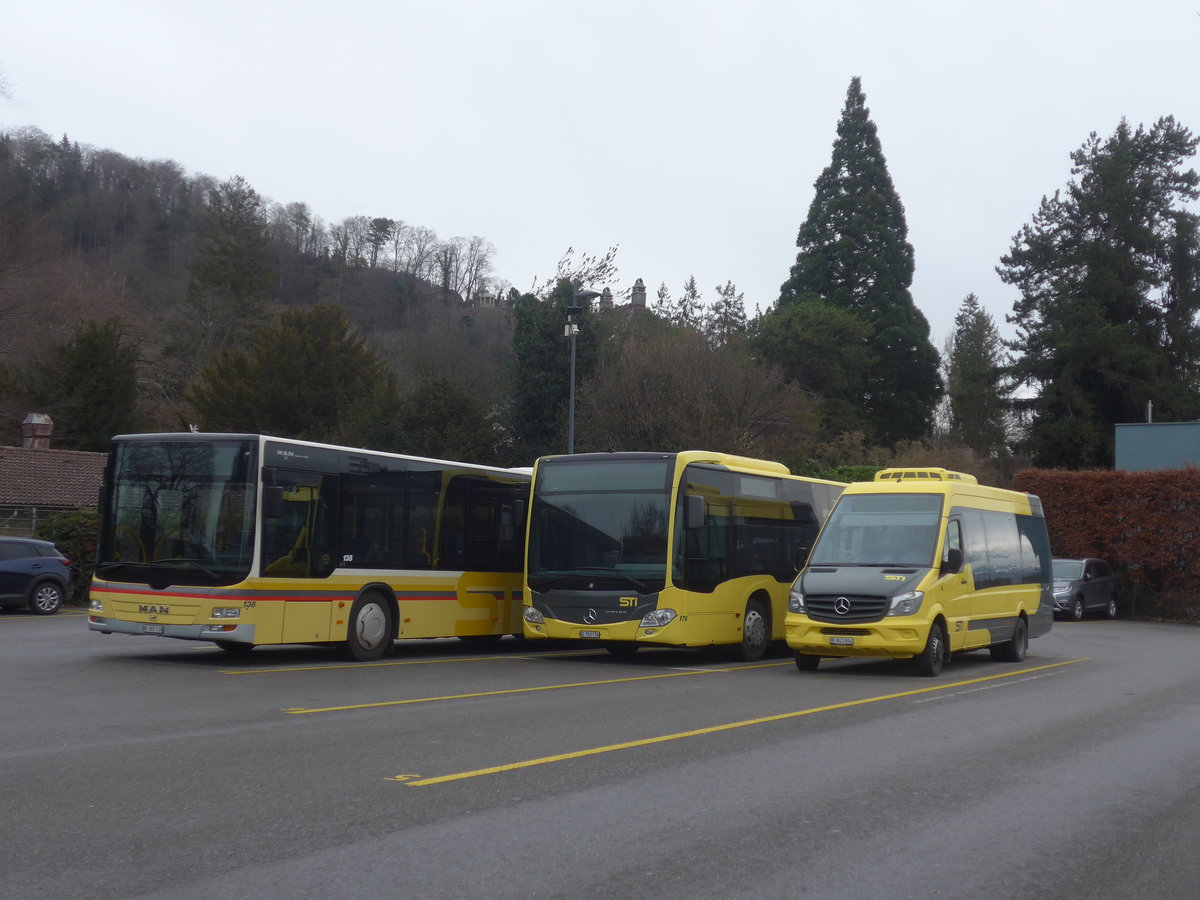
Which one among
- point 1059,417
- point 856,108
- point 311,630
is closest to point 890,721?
point 311,630

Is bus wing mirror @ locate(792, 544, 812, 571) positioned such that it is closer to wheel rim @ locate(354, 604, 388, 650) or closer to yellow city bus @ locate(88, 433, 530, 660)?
yellow city bus @ locate(88, 433, 530, 660)

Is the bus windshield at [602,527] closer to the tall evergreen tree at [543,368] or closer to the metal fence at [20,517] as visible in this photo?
the metal fence at [20,517]

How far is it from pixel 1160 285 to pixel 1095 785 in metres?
60.3

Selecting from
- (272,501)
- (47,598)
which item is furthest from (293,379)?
(272,501)

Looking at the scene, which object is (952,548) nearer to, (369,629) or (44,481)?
(369,629)

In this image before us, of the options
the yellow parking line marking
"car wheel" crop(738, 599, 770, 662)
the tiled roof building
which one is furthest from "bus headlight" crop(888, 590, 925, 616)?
the tiled roof building

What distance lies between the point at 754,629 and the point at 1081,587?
1900 cm

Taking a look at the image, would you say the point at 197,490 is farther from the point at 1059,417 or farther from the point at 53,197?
the point at 53,197

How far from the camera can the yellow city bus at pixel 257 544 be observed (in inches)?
615

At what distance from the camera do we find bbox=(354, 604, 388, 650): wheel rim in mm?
17359

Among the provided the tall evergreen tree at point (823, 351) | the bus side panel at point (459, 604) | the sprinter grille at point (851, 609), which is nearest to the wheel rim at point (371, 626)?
the bus side panel at point (459, 604)

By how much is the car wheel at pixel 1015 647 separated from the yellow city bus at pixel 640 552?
376 centimetres

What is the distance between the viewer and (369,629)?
17562 mm

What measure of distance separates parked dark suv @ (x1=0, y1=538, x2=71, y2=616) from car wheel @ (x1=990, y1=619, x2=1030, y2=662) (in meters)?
19.2
